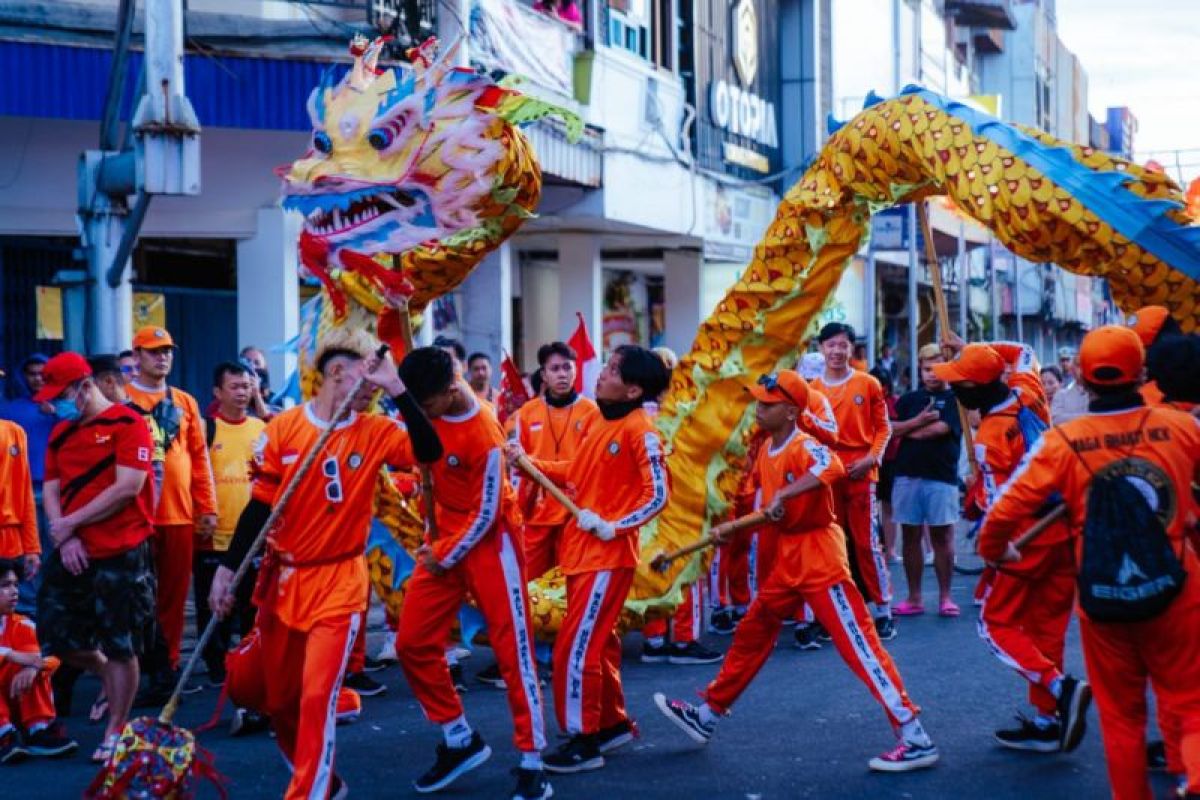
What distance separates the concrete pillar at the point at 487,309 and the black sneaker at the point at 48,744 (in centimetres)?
1163

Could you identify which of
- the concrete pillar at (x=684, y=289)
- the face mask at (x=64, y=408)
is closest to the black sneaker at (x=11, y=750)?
the face mask at (x=64, y=408)

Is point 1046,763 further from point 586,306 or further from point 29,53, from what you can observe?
point 586,306

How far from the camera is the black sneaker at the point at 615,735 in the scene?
7.25 meters

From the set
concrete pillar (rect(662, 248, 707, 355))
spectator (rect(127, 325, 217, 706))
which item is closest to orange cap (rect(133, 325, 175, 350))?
spectator (rect(127, 325, 217, 706))

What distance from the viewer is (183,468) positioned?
8797 millimetres

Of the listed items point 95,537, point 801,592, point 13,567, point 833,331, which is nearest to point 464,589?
point 801,592

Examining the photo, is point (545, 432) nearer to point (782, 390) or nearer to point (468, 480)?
point (782, 390)

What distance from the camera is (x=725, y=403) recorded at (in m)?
9.47

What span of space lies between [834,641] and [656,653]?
115 inches

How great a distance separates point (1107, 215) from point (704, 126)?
55.9 ft

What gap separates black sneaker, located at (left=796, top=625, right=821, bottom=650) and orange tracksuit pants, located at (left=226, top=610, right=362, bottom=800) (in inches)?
175

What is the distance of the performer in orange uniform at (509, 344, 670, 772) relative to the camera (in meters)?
6.95

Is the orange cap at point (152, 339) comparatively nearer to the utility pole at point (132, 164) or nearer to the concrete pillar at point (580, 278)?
the utility pole at point (132, 164)

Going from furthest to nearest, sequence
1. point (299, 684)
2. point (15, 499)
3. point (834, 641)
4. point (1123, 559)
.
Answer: point (15, 499) < point (834, 641) < point (299, 684) < point (1123, 559)
